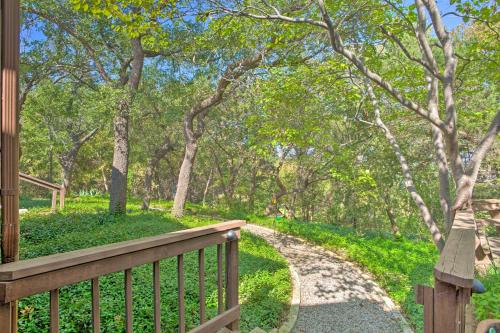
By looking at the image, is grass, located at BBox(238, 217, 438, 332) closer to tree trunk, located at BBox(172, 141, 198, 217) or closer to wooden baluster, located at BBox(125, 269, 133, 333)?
tree trunk, located at BBox(172, 141, 198, 217)

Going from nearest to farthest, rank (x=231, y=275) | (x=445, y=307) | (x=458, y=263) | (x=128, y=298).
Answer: (x=445, y=307) < (x=458, y=263) < (x=128, y=298) < (x=231, y=275)

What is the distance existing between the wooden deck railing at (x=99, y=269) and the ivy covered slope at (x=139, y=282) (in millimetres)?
1510

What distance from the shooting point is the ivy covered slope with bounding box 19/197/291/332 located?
299 centimetres

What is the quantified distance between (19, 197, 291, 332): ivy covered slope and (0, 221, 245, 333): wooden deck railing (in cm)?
151

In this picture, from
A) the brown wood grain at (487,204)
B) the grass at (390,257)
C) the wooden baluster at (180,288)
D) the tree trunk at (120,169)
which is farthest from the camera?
the tree trunk at (120,169)

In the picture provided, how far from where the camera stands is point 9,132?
4.77 ft

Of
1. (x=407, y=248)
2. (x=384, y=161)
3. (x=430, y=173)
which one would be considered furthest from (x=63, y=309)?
(x=430, y=173)

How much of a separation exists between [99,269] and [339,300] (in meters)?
4.87

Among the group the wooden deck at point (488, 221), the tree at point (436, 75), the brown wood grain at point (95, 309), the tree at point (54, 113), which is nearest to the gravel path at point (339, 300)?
the tree at point (436, 75)

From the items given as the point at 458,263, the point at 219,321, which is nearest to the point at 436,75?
the point at 458,263

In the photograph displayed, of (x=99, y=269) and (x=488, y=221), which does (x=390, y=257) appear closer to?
(x=488, y=221)

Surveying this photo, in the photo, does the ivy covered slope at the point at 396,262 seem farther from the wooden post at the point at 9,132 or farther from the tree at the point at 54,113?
the tree at the point at 54,113

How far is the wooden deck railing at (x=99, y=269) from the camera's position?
1172 mm

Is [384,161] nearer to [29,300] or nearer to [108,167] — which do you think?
[29,300]
